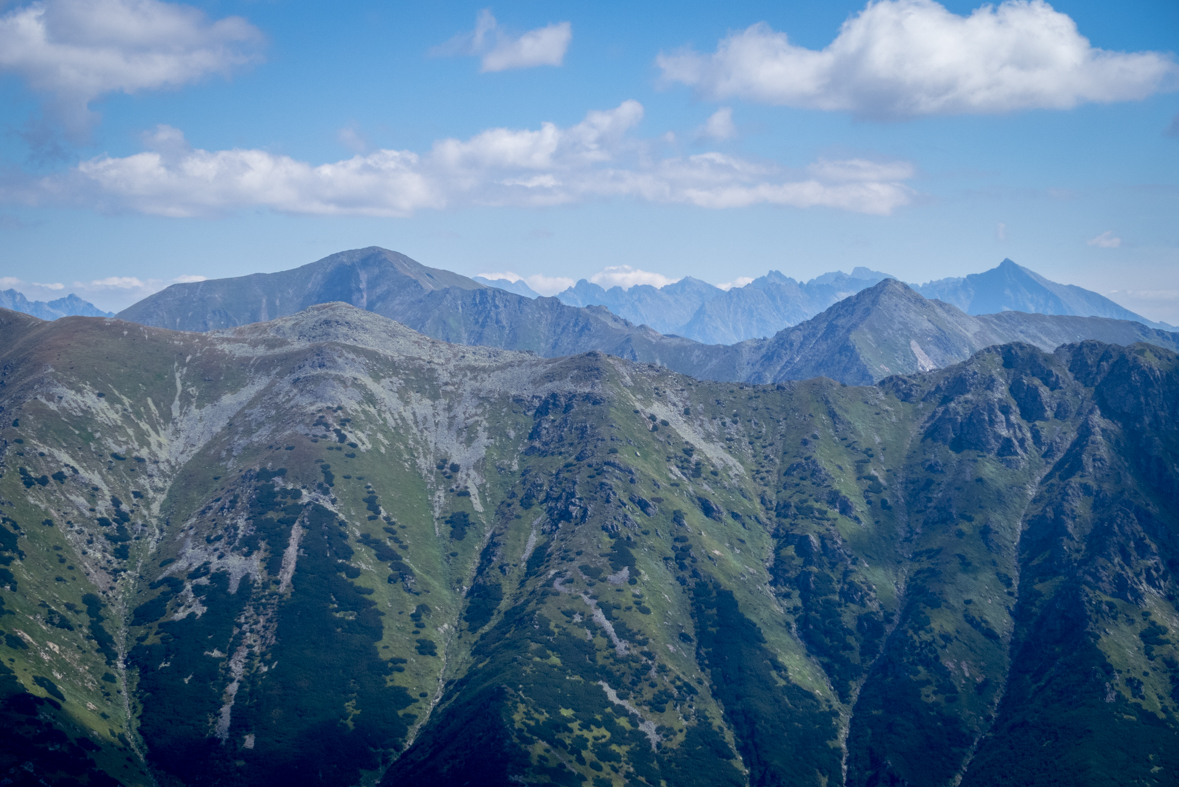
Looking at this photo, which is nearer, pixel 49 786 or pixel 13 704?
pixel 49 786

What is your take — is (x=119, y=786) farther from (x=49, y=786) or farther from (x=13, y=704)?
(x=13, y=704)

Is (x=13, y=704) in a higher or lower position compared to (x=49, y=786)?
higher

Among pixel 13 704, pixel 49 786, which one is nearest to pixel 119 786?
pixel 49 786

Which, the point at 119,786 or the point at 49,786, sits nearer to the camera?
the point at 49,786

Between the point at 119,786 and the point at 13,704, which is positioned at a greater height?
the point at 13,704
